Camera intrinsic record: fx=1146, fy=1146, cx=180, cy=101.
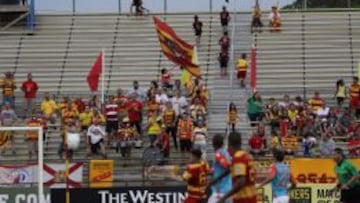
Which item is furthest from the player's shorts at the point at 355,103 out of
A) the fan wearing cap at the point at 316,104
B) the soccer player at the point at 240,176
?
the soccer player at the point at 240,176

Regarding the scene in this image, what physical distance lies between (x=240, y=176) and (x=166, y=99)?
1911 centimetres

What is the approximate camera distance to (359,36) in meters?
44.1

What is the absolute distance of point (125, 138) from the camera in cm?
3403

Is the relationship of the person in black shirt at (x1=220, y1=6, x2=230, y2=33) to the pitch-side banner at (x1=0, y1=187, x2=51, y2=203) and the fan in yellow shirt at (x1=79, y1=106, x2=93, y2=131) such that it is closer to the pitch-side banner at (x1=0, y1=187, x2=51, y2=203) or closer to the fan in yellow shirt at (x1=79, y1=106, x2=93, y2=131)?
the fan in yellow shirt at (x1=79, y1=106, x2=93, y2=131)

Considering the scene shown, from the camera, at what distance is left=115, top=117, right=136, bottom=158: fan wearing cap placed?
33.8 m

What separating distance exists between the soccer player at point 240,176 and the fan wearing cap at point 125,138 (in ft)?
53.6

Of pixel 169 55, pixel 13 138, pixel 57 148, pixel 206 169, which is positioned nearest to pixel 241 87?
pixel 169 55

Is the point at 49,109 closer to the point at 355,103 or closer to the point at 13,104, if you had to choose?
the point at 13,104

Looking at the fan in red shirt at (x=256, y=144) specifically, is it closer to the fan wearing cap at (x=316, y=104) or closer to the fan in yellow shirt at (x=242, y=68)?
the fan wearing cap at (x=316, y=104)

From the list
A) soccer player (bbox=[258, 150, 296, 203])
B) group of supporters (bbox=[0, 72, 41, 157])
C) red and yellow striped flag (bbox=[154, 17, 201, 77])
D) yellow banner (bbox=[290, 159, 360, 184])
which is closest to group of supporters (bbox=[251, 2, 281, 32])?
red and yellow striped flag (bbox=[154, 17, 201, 77])

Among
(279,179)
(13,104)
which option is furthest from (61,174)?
(279,179)

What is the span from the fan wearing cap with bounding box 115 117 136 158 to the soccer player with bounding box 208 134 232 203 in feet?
46.5

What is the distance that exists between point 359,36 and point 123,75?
30.5 feet

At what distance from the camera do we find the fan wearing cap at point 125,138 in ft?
111
